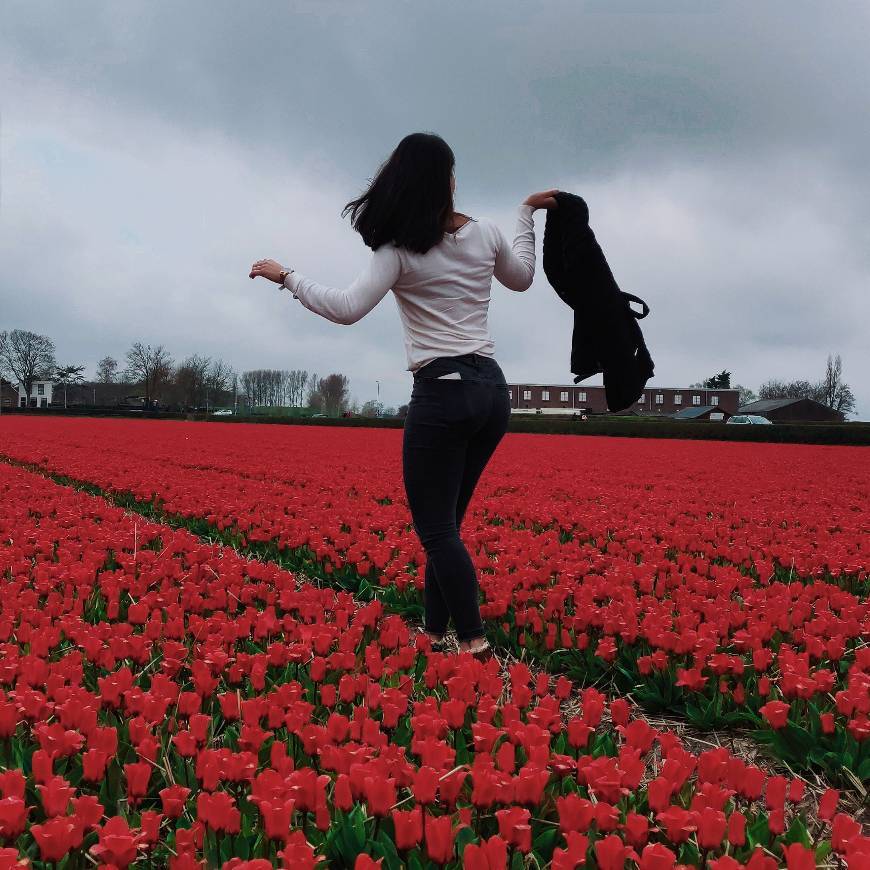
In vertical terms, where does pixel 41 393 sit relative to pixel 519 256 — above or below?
above

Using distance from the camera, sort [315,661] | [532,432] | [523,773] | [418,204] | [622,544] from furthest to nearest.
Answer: [532,432] < [622,544] < [418,204] < [315,661] < [523,773]

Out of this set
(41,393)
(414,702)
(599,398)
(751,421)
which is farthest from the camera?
(41,393)

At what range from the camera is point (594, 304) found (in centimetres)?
349

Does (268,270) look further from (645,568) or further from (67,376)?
(67,376)

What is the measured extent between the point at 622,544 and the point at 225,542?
3.37 m

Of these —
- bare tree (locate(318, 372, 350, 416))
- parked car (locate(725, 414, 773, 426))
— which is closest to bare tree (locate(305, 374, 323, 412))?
bare tree (locate(318, 372, 350, 416))

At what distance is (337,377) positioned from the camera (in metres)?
119

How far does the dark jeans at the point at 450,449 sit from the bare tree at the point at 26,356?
352ft

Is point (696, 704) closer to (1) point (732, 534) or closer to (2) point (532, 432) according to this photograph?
(1) point (732, 534)

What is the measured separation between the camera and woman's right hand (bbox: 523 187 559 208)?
11.3 ft

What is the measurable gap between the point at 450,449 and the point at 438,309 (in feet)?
1.93

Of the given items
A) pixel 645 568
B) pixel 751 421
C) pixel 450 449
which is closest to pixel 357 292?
pixel 450 449

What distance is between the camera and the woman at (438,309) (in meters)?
2.94

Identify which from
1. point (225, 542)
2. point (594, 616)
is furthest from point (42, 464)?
point (594, 616)
